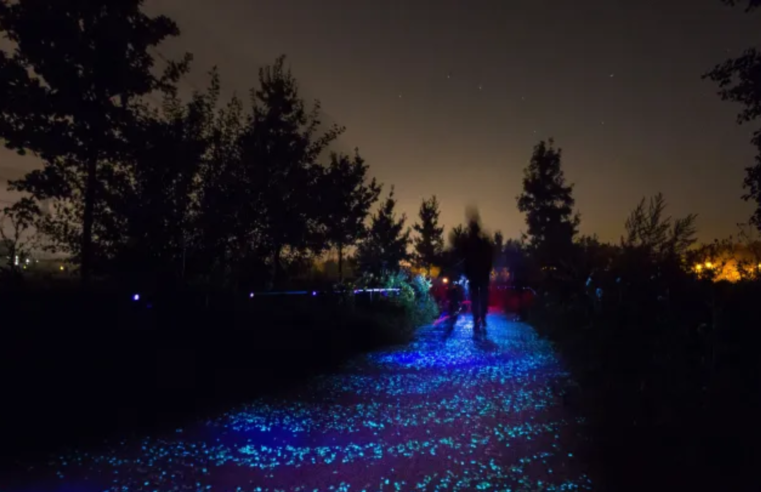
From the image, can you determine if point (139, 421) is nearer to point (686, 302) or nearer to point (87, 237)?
point (686, 302)

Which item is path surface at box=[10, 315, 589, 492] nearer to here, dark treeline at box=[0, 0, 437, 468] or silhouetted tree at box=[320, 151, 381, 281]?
dark treeline at box=[0, 0, 437, 468]

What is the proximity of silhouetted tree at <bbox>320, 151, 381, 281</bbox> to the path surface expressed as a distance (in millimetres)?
11517

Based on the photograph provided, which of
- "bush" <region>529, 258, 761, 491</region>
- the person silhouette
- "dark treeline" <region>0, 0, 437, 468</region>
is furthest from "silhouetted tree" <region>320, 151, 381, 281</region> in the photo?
"bush" <region>529, 258, 761, 491</region>

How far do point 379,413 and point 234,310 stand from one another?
3781mm

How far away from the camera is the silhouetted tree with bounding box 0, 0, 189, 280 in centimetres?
991

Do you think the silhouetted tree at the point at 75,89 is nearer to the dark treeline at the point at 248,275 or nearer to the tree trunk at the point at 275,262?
the dark treeline at the point at 248,275

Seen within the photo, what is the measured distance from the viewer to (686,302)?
5.73 m

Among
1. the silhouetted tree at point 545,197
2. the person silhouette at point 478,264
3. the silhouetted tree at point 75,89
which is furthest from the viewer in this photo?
the silhouetted tree at point 545,197

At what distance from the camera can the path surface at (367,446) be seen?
11.2 ft

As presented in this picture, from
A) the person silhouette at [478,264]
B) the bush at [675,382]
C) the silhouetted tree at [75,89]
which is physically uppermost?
the silhouetted tree at [75,89]

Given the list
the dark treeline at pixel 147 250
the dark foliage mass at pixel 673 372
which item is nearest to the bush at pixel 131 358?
the dark treeline at pixel 147 250

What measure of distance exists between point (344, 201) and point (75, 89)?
446 inches

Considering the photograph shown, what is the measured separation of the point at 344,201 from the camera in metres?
20.8

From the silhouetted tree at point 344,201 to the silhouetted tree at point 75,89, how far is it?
740 centimetres
